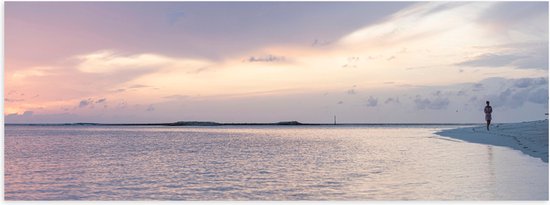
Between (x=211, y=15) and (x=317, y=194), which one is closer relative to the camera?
(x=317, y=194)

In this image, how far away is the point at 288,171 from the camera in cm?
1537

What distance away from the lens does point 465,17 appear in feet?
58.6

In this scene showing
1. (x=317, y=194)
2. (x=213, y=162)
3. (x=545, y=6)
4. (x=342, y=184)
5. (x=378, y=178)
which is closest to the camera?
(x=317, y=194)

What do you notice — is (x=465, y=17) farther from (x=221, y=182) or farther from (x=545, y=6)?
(x=221, y=182)

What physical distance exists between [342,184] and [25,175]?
842 centimetres

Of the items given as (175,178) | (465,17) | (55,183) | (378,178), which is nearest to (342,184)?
(378,178)

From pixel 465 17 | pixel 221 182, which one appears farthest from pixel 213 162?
pixel 465 17

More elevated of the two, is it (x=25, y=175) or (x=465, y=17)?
(x=465, y=17)

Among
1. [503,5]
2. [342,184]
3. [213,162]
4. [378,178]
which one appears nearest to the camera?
[342,184]

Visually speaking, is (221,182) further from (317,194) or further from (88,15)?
(88,15)

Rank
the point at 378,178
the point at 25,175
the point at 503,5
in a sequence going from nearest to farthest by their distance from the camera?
1. the point at 378,178
2. the point at 25,175
3. the point at 503,5

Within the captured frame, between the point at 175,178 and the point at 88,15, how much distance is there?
7256 millimetres

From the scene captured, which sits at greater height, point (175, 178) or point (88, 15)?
point (88, 15)

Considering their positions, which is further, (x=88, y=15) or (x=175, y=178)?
(x=88, y=15)
